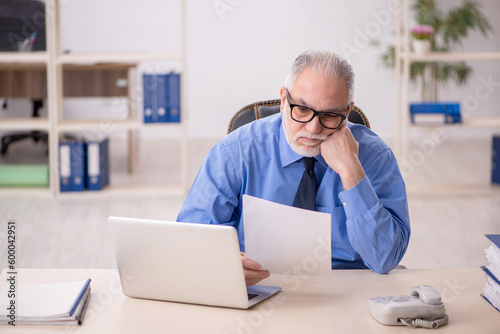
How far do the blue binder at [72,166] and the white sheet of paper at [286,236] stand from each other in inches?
128

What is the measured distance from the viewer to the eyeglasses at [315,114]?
1.70 m

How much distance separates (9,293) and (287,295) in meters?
0.61

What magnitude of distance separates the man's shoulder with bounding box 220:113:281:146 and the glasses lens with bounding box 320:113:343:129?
0.68 ft

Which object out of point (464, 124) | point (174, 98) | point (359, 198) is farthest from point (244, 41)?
point (359, 198)

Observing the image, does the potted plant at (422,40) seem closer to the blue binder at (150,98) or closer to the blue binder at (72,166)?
the blue binder at (150,98)

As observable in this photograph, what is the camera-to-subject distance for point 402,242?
1.73m

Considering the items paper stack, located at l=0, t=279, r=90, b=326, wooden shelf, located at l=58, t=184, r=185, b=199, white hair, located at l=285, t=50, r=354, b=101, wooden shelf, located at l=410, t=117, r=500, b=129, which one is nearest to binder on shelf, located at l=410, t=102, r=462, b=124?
wooden shelf, located at l=410, t=117, r=500, b=129

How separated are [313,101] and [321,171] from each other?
253 mm

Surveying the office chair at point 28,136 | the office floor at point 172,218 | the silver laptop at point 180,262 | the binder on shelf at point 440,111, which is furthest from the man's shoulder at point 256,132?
the office chair at point 28,136

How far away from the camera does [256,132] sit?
1.91 meters

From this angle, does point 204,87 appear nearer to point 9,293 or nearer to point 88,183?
point 88,183

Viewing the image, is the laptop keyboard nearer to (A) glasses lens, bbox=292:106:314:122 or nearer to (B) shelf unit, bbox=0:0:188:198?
(A) glasses lens, bbox=292:106:314:122

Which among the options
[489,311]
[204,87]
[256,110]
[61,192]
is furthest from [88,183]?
[489,311]

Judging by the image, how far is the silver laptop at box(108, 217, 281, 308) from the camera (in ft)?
4.38
